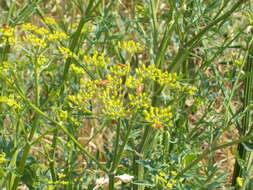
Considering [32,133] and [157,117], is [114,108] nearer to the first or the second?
[157,117]

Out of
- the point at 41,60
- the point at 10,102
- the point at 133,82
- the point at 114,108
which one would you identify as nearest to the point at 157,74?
the point at 133,82

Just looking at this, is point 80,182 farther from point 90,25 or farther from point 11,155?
point 90,25

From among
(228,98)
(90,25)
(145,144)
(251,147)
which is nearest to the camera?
(251,147)

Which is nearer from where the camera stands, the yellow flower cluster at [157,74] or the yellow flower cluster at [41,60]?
the yellow flower cluster at [157,74]

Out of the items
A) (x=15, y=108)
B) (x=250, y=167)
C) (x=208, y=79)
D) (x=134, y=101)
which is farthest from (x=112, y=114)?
(x=250, y=167)

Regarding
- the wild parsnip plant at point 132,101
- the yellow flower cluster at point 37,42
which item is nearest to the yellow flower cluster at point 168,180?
the wild parsnip plant at point 132,101

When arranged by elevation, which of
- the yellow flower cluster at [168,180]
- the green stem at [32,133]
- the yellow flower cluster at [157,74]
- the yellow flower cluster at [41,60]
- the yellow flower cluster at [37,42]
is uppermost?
the yellow flower cluster at [37,42]

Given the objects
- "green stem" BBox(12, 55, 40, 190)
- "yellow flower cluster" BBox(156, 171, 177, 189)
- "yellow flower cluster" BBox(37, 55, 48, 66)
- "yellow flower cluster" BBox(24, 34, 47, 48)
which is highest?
"yellow flower cluster" BBox(24, 34, 47, 48)

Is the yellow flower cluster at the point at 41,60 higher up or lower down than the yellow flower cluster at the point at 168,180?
higher up

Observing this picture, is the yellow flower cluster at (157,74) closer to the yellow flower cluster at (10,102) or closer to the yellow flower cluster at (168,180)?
the yellow flower cluster at (168,180)

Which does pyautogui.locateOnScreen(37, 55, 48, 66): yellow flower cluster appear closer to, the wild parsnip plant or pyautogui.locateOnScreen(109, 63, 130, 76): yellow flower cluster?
the wild parsnip plant

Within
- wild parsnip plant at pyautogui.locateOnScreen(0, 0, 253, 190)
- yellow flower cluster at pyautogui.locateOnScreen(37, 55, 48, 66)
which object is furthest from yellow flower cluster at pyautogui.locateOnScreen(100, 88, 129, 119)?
yellow flower cluster at pyautogui.locateOnScreen(37, 55, 48, 66)
